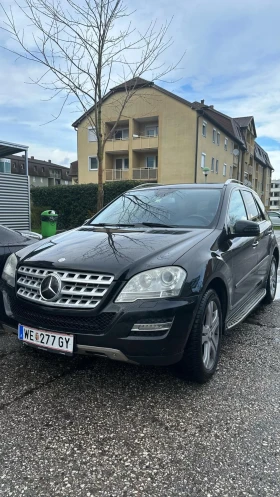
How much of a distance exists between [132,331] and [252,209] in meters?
2.86

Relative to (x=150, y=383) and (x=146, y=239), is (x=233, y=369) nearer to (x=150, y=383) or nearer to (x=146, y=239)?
(x=150, y=383)

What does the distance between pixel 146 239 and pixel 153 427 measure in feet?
4.45

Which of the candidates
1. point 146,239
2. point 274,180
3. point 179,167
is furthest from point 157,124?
point 274,180

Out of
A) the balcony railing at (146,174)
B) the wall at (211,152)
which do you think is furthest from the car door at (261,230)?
the balcony railing at (146,174)

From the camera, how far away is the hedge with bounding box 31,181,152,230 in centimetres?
1988

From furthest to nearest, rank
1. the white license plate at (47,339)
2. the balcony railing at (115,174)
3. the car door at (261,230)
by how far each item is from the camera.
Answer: the balcony railing at (115,174), the car door at (261,230), the white license plate at (47,339)

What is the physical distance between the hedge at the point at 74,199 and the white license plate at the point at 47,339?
1729 centimetres

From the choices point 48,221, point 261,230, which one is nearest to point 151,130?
point 48,221

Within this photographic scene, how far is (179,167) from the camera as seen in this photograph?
91.1 ft

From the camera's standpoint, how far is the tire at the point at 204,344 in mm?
2521

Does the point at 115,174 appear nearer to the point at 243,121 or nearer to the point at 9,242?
the point at 243,121

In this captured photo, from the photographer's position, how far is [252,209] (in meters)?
4.55

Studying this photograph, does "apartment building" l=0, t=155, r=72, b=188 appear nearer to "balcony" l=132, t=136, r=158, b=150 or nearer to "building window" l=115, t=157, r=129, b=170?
"building window" l=115, t=157, r=129, b=170

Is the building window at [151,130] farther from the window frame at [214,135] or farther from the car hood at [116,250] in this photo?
the car hood at [116,250]
